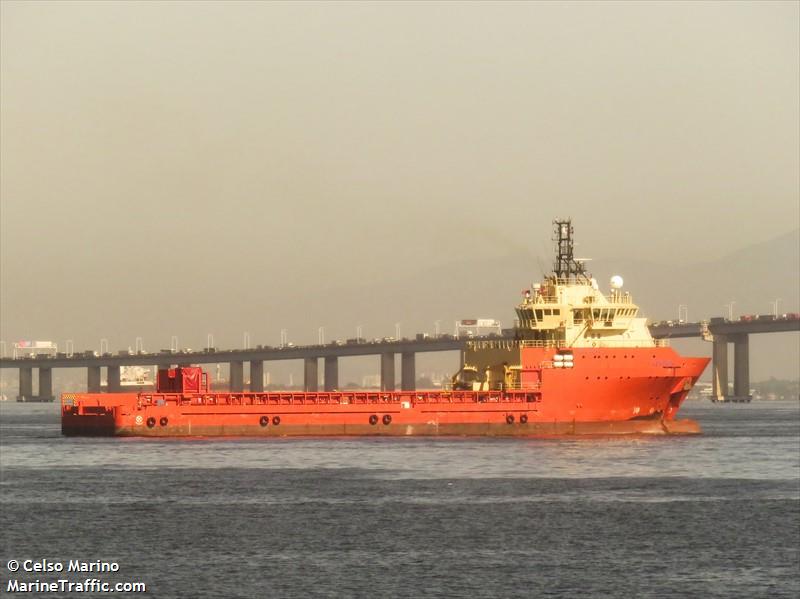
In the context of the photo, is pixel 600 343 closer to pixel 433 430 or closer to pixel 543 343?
pixel 543 343

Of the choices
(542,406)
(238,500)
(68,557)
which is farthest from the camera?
(542,406)

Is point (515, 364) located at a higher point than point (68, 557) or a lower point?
higher

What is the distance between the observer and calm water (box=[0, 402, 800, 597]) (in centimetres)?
3853

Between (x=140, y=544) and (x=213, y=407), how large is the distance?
4140 cm

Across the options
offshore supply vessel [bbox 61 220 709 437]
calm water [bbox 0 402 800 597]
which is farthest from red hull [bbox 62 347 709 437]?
calm water [bbox 0 402 800 597]

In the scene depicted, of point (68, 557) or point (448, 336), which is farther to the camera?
point (448, 336)

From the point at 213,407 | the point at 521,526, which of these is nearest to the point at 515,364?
the point at 213,407

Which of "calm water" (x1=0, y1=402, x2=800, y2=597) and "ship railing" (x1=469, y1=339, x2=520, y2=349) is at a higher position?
"ship railing" (x1=469, y1=339, x2=520, y2=349)

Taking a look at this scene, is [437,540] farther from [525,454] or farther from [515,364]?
[515,364]

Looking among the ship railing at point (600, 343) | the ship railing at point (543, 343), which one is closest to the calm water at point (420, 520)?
the ship railing at point (600, 343)

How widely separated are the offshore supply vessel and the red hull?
54mm

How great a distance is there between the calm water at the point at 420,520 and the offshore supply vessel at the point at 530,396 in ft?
14.7

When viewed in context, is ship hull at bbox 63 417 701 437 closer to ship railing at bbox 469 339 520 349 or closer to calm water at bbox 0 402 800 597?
calm water at bbox 0 402 800 597

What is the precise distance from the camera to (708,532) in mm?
46188
